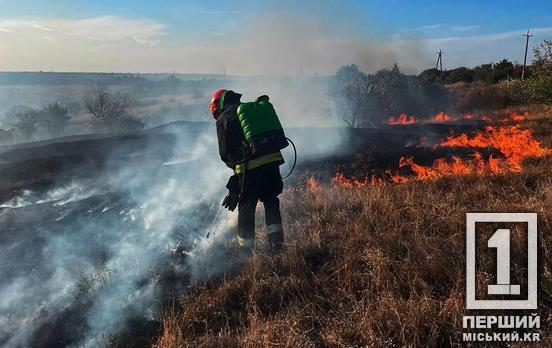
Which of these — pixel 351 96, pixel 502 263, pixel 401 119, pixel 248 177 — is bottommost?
pixel 502 263

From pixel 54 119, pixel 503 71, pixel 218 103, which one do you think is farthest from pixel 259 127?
pixel 503 71

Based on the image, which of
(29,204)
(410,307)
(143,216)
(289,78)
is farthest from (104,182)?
(289,78)

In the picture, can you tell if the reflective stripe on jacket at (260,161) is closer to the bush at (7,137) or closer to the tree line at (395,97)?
the tree line at (395,97)

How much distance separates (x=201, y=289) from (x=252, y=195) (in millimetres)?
1252

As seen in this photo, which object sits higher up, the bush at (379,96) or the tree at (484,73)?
the tree at (484,73)

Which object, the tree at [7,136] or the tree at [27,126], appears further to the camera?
the tree at [27,126]

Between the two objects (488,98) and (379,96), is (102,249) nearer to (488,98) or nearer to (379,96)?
(379,96)

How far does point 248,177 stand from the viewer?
5027 millimetres

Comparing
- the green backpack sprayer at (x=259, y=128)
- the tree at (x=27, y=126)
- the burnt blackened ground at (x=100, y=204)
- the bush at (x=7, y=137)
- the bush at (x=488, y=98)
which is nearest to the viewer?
the burnt blackened ground at (x=100, y=204)

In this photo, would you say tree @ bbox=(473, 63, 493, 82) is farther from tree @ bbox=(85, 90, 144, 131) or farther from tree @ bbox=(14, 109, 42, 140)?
tree @ bbox=(14, 109, 42, 140)

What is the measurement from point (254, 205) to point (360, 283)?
5.30 feet

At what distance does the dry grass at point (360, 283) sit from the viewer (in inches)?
129

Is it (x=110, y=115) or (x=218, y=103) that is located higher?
(x=110, y=115)

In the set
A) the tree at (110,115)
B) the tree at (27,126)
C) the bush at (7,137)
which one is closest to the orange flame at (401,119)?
the tree at (110,115)
